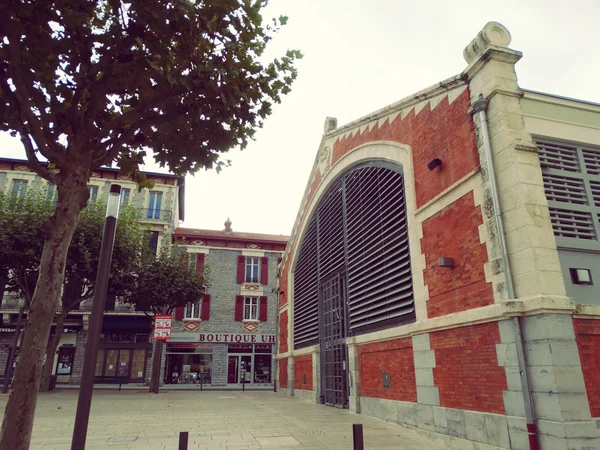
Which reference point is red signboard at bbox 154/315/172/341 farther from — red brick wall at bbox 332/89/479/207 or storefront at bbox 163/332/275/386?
red brick wall at bbox 332/89/479/207

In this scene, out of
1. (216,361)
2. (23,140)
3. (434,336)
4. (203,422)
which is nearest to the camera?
(23,140)

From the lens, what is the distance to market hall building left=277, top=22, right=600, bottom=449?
5688 millimetres

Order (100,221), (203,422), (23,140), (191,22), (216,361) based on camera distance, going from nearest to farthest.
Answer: (191,22) < (23,140) < (203,422) < (100,221) < (216,361)

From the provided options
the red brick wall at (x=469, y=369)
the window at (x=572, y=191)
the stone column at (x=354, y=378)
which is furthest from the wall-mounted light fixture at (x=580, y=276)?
the stone column at (x=354, y=378)

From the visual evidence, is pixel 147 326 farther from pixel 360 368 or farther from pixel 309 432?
pixel 309 432

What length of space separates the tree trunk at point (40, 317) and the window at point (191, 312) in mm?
23687

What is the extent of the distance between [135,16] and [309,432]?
26.3ft

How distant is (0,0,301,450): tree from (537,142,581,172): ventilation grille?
14.9ft

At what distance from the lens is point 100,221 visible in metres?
19.6

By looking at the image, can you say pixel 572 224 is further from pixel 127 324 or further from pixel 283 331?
pixel 127 324

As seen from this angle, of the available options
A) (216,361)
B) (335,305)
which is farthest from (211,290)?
(335,305)

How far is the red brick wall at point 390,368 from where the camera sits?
29.3ft

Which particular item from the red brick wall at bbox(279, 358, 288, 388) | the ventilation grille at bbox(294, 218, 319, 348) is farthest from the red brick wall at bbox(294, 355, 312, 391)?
the red brick wall at bbox(279, 358, 288, 388)

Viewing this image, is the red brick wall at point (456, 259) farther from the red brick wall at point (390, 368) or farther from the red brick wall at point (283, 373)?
the red brick wall at point (283, 373)
